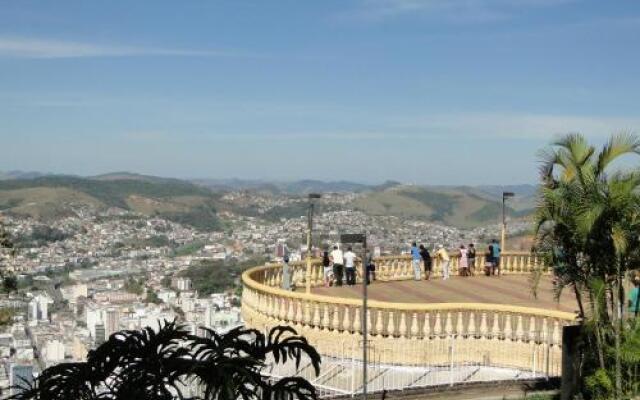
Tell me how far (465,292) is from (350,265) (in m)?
3.31

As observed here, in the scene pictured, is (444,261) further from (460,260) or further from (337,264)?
(337,264)

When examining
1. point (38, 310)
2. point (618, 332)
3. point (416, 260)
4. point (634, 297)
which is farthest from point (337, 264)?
point (38, 310)

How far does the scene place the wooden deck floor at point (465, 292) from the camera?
19.4 metres

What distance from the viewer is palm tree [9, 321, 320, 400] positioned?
462cm

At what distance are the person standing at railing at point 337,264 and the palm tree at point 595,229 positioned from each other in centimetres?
1154

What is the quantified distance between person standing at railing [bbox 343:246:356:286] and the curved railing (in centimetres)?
589

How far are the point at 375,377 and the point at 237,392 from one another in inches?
390

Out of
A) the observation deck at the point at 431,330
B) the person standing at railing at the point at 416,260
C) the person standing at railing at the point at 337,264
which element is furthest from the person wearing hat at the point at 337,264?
the observation deck at the point at 431,330

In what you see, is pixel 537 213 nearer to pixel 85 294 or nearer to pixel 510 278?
pixel 510 278

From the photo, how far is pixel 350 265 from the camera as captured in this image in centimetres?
2203

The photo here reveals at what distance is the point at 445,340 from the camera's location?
1479 centimetres

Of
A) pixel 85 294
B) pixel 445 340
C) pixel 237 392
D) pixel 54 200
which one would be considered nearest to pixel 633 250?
pixel 445 340

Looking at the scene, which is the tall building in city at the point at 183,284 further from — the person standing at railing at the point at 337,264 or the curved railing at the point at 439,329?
the curved railing at the point at 439,329

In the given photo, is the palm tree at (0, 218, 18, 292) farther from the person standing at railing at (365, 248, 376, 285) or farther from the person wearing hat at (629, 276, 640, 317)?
the person wearing hat at (629, 276, 640, 317)
